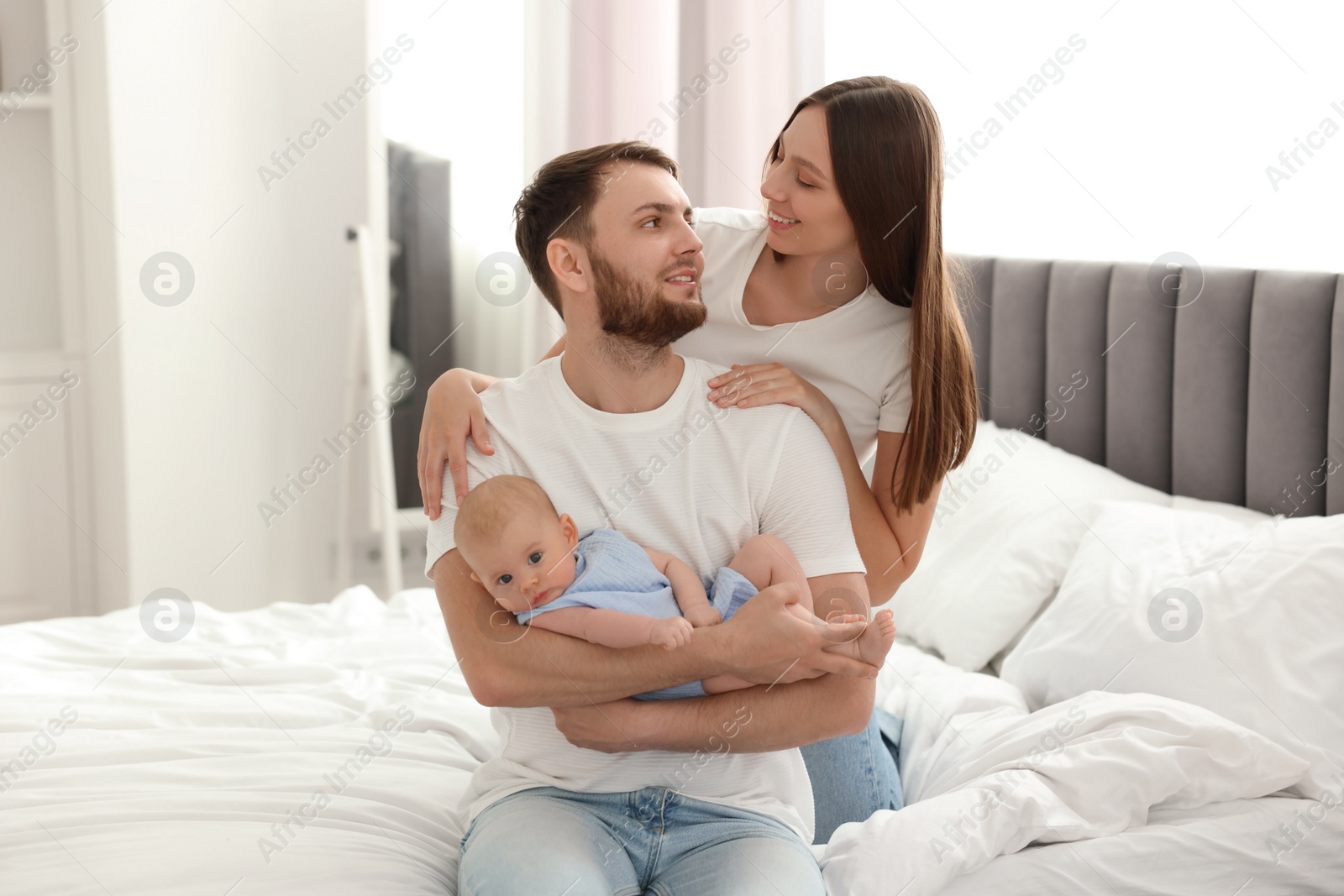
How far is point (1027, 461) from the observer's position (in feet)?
7.58

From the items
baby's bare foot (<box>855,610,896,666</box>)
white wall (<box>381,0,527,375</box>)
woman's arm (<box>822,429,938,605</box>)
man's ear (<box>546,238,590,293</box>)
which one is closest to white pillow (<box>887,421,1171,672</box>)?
woman's arm (<box>822,429,938,605</box>)

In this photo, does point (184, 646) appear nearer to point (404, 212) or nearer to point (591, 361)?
point (591, 361)

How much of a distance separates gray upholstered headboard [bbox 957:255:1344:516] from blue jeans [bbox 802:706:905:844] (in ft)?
2.82

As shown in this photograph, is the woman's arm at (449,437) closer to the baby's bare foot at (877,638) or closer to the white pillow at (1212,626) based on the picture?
the baby's bare foot at (877,638)

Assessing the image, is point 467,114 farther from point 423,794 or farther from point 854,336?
point 423,794

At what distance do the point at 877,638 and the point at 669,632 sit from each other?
248 mm

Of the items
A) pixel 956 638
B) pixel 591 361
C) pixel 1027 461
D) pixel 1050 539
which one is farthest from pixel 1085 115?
pixel 591 361

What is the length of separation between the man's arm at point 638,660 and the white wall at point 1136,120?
140cm

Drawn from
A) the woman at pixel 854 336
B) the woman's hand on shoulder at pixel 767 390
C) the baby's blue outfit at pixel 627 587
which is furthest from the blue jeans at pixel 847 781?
the woman's hand on shoulder at pixel 767 390

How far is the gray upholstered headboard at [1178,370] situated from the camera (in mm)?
1881

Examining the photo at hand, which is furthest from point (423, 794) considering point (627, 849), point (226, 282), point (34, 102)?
point (34, 102)

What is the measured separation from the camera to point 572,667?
128 centimetres

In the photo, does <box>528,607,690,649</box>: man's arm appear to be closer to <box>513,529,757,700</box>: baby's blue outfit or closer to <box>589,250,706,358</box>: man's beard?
<box>513,529,757,700</box>: baby's blue outfit

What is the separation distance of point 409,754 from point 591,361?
27.2 inches
